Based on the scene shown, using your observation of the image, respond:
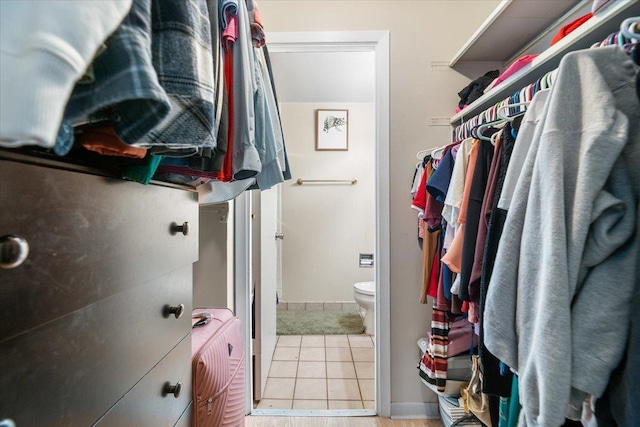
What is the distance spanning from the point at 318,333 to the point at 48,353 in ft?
7.74

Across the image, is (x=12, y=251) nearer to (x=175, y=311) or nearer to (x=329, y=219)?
(x=175, y=311)

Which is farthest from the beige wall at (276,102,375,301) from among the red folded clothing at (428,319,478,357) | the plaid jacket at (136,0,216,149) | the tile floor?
the plaid jacket at (136,0,216,149)

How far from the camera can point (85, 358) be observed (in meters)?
0.45

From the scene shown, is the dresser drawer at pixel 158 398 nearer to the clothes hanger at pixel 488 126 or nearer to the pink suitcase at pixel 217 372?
the pink suitcase at pixel 217 372

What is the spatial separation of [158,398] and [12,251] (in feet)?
1.64

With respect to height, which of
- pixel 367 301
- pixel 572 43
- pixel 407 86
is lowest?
pixel 367 301

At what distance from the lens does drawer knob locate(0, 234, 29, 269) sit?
314mm

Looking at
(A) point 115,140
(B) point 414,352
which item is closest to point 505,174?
(A) point 115,140

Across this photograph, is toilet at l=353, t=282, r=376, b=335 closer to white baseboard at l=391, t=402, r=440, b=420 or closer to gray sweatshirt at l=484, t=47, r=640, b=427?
white baseboard at l=391, t=402, r=440, b=420

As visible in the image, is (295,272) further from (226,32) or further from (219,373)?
(226,32)

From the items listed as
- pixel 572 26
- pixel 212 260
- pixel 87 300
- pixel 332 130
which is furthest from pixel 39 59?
pixel 332 130

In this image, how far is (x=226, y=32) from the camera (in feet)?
2.15

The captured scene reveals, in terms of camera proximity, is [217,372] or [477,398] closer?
[217,372]

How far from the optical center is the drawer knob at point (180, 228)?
0.70 metres
